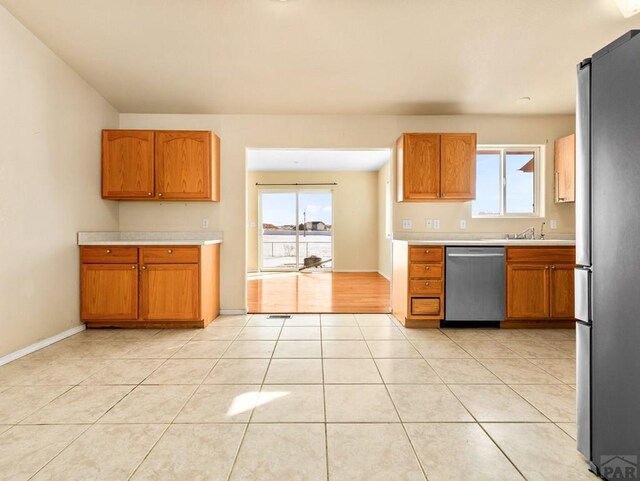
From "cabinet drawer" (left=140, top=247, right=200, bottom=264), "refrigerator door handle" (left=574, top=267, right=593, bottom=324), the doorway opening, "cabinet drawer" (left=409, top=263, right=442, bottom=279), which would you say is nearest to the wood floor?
the doorway opening

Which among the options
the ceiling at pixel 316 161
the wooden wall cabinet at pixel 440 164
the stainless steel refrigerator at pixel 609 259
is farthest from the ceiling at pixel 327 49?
the ceiling at pixel 316 161

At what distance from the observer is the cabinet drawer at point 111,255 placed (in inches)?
133

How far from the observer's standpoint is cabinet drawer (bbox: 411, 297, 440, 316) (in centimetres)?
358

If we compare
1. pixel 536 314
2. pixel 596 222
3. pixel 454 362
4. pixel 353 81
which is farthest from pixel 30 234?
pixel 536 314

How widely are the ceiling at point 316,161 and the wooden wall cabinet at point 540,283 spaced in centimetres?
323

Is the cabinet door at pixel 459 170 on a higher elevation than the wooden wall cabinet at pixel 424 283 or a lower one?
higher

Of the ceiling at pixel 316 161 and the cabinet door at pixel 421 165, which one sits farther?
the ceiling at pixel 316 161

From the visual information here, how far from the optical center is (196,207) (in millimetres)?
4125

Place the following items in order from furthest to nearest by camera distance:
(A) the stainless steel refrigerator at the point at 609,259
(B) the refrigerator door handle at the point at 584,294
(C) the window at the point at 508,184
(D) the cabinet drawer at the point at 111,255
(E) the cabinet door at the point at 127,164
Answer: (C) the window at the point at 508,184 → (E) the cabinet door at the point at 127,164 → (D) the cabinet drawer at the point at 111,255 → (B) the refrigerator door handle at the point at 584,294 → (A) the stainless steel refrigerator at the point at 609,259

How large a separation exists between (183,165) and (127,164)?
592 millimetres

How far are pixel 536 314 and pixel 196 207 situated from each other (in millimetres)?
3919

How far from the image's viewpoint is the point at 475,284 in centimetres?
355

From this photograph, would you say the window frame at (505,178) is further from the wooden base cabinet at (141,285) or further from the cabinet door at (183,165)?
the wooden base cabinet at (141,285)

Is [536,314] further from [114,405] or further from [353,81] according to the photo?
[114,405]
